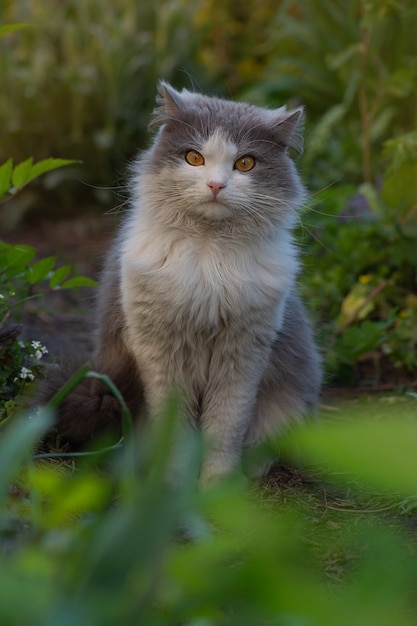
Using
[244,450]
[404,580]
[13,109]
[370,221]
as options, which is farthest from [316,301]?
[404,580]

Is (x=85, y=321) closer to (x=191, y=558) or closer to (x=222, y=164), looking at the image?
(x=222, y=164)

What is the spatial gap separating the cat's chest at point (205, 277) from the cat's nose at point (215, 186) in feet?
0.58

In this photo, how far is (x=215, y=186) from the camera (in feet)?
7.33

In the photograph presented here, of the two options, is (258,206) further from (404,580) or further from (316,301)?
(404,580)

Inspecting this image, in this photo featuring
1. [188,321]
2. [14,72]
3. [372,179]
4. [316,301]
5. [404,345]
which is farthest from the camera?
[14,72]

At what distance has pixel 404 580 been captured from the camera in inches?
23.8

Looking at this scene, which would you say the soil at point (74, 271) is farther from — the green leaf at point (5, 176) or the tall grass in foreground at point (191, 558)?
the tall grass in foreground at point (191, 558)

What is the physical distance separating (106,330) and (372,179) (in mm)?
2524

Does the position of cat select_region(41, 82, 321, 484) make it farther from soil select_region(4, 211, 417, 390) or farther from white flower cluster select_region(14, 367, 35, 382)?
soil select_region(4, 211, 417, 390)

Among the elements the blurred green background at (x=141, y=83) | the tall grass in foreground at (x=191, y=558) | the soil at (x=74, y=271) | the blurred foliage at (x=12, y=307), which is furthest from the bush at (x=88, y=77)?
the tall grass in foreground at (x=191, y=558)

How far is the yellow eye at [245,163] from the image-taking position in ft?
7.60

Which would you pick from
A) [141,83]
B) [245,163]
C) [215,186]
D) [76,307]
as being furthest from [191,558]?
[141,83]

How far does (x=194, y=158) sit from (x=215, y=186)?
0.41 ft

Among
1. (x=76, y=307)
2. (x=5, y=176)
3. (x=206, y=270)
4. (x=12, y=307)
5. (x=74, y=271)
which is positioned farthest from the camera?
(x=74, y=271)
